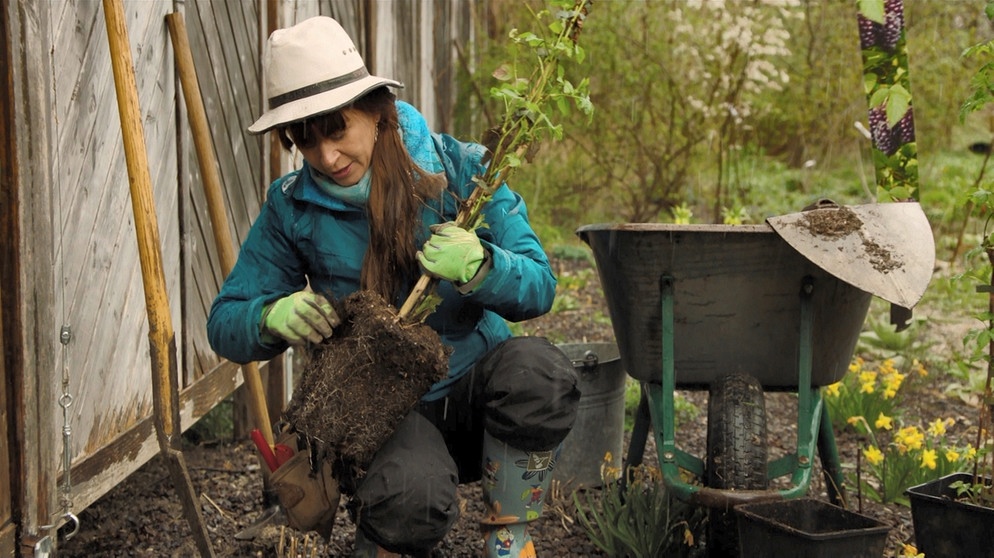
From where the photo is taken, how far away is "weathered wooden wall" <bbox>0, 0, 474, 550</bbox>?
2.04 meters

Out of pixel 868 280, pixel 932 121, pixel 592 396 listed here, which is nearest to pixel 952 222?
pixel 932 121

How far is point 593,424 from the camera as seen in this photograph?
3.26 m

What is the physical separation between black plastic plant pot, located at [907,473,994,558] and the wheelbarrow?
1.00ft

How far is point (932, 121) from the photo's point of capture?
8672 mm

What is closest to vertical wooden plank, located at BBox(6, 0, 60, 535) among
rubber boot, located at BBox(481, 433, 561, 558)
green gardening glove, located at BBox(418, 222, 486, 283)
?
green gardening glove, located at BBox(418, 222, 486, 283)

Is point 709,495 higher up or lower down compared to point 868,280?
lower down

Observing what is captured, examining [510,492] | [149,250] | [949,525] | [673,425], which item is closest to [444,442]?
[510,492]

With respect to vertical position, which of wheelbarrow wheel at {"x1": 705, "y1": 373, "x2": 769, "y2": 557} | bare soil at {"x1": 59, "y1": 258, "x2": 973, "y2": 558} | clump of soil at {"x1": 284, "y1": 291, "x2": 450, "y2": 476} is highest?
clump of soil at {"x1": 284, "y1": 291, "x2": 450, "y2": 476}

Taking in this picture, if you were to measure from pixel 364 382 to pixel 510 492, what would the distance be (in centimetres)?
44

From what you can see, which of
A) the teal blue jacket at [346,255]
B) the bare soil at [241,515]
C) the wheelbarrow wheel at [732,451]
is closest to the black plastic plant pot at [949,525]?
the bare soil at [241,515]

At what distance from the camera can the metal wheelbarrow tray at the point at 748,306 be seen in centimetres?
236

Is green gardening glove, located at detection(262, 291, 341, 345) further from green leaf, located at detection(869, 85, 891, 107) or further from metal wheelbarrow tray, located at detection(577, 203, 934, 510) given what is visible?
green leaf, located at detection(869, 85, 891, 107)

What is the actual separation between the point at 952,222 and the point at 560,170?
299cm

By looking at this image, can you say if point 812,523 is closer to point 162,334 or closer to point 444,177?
point 444,177
